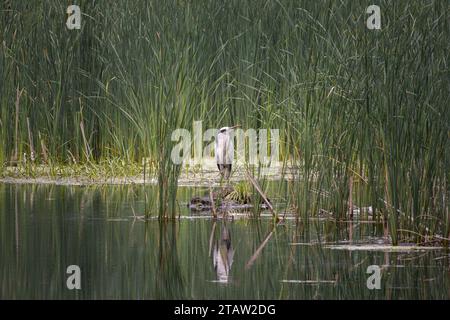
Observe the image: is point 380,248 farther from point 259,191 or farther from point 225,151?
point 225,151

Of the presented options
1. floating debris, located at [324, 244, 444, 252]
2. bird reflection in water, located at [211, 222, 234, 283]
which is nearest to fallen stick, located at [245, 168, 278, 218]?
bird reflection in water, located at [211, 222, 234, 283]

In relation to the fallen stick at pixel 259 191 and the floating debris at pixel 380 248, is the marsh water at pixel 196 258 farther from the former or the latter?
the fallen stick at pixel 259 191

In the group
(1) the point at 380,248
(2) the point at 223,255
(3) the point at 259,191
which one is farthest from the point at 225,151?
(1) the point at 380,248

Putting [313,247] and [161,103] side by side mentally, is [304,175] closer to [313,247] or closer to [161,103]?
[313,247]

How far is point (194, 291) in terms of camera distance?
24.5 feet

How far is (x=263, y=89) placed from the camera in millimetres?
11500

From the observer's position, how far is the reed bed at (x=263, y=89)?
8453 millimetres

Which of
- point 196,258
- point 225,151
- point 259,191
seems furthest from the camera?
point 225,151

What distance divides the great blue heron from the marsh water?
0.90 m

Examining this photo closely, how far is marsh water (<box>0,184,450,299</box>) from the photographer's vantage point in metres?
7.43

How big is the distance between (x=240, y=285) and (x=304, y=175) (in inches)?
74.7

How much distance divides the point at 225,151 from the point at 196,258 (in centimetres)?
294

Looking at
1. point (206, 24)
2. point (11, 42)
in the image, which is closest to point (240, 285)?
point (206, 24)
